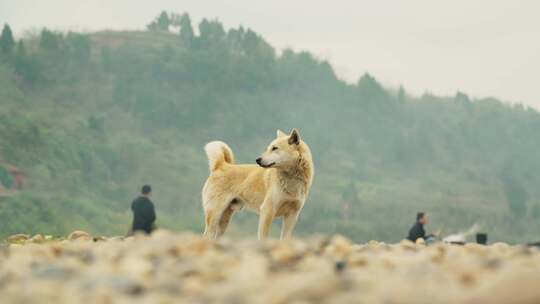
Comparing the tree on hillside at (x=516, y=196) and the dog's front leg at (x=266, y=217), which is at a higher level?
the tree on hillside at (x=516, y=196)

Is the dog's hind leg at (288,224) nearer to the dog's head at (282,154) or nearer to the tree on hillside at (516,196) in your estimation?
the dog's head at (282,154)

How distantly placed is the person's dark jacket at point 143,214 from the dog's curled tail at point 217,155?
3.12m

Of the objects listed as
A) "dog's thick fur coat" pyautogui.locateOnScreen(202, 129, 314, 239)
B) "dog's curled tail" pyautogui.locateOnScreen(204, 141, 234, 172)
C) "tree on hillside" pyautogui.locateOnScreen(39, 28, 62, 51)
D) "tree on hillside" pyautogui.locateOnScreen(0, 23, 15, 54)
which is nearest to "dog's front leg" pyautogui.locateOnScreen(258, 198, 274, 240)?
A: "dog's thick fur coat" pyautogui.locateOnScreen(202, 129, 314, 239)

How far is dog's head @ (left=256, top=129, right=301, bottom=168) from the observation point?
12633 mm

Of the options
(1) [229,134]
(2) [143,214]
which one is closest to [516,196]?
(1) [229,134]

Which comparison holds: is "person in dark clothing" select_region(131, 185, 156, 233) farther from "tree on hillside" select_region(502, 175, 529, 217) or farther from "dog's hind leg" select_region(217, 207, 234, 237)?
"tree on hillside" select_region(502, 175, 529, 217)

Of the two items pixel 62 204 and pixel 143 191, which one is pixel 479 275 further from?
pixel 62 204

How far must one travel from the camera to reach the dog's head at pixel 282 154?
12633 mm

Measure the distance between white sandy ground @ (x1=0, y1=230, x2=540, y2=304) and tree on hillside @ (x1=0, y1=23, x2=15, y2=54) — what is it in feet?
355

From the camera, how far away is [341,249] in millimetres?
8273

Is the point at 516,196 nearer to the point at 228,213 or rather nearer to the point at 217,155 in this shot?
the point at 217,155

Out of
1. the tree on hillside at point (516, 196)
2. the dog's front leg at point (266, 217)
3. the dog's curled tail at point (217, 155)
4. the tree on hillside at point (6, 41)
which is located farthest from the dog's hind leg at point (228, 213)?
the tree on hillside at point (516, 196)

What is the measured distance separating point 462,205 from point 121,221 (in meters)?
43.6

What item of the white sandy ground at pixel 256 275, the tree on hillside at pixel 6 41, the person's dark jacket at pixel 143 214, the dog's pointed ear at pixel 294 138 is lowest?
the white sandy ground at pixel 256 275
